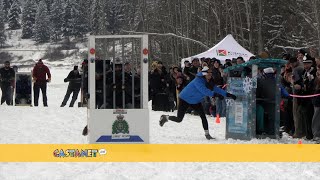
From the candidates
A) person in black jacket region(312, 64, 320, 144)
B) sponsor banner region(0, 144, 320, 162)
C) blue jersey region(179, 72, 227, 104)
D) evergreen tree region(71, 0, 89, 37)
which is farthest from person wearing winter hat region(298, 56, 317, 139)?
evergreen tree region(71, 0, 89, 37)

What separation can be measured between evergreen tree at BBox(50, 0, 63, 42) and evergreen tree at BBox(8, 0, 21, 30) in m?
20.3

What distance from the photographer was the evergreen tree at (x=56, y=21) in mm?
137750

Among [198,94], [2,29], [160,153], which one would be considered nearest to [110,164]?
[160,153]

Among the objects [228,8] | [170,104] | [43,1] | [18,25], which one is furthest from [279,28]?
[18,25]

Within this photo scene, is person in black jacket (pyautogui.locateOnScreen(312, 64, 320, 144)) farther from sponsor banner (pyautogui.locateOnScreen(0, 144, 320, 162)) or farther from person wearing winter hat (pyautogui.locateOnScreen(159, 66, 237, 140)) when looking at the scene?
person wearing winter hat (pyautogui.locateOnScreen(159, 66, 237, 140))

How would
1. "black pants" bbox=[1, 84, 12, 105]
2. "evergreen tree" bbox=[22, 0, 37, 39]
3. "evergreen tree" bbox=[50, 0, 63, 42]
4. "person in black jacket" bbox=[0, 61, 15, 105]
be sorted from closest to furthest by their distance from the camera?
"person in black jacket" bbox=[0, 61, 15, 105]
"black pants" bbox=[1, 84, 12, 105]
"evergreen tree" bbox=[50, 0, 63, 42]
"evergreen tree" bbox=[22, 0, 37, 39]

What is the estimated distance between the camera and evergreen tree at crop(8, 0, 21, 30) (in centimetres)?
15800

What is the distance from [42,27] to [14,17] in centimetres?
2185

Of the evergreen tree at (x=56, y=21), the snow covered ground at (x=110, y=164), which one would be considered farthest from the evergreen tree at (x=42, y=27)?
the snow covered ground at (x=110, y=164)

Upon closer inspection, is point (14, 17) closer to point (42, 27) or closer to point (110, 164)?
point (42, 27)

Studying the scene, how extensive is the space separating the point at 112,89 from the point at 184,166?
250 centimetres

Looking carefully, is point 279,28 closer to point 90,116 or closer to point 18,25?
point 90,116

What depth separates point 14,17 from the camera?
159 metres

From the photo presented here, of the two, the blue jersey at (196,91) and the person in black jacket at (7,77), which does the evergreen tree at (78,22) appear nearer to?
the person in black jacket at (7,77)
